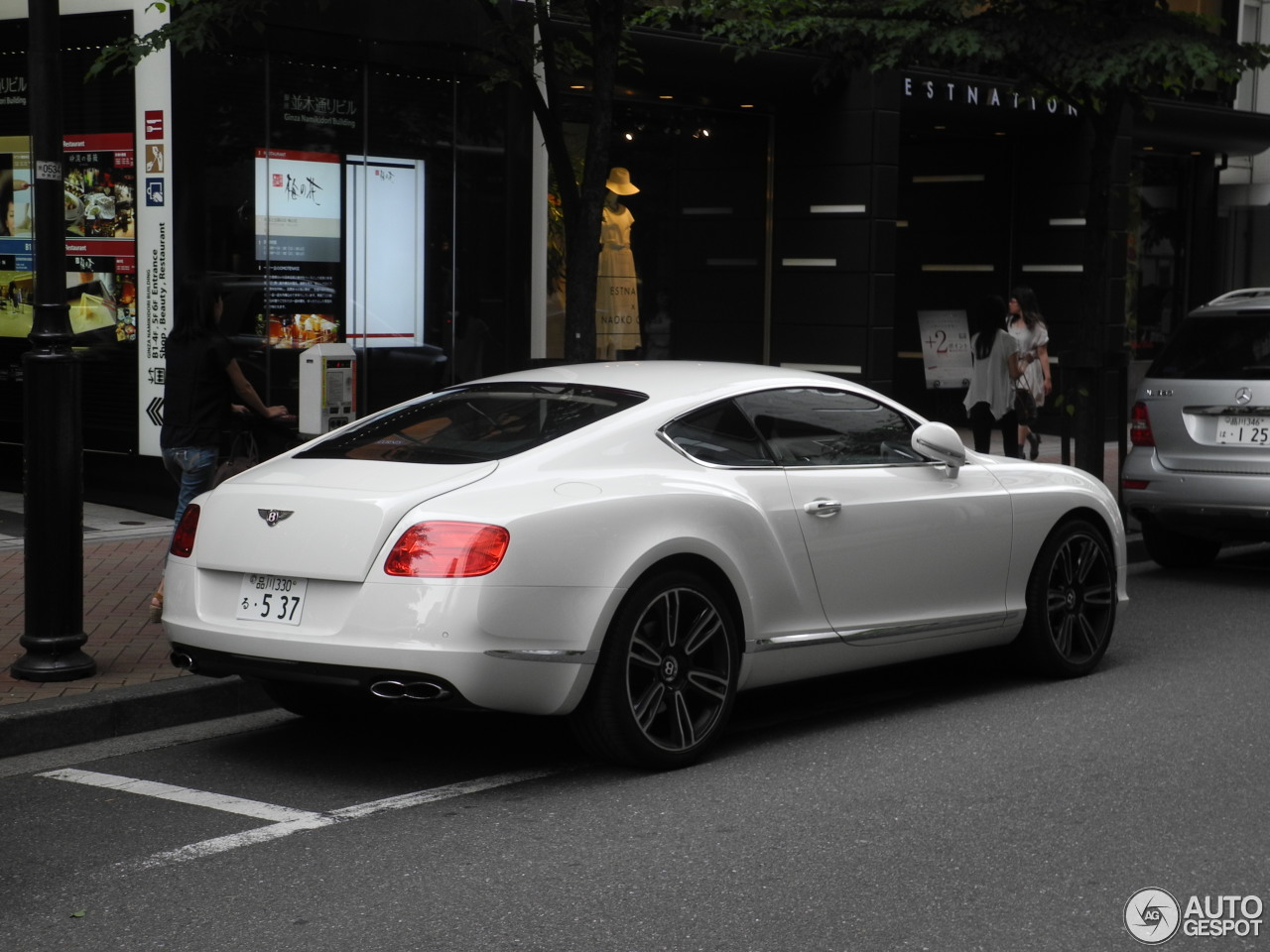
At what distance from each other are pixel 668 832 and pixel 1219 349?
272 inches

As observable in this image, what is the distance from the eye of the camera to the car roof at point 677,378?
668cm

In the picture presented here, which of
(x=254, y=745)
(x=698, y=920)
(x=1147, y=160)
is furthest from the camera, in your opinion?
(x=1147, y=160)

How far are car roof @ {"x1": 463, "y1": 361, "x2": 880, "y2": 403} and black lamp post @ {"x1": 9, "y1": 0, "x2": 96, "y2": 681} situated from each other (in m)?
1.76

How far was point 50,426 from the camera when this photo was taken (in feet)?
23.3

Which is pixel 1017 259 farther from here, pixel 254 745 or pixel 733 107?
pixel 254 745

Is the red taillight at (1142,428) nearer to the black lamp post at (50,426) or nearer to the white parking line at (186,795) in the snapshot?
the black lamp post at (50,426)

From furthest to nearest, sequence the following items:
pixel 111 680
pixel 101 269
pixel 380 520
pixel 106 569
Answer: pixel 101 269
pixel 106 569
pixel 111 680
pixel 380 520

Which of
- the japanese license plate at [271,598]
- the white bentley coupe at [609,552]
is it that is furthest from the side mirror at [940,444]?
the japanese license plate at [271,598]

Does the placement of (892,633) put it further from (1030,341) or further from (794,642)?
(1030,341)

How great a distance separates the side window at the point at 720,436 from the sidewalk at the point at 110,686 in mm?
2161

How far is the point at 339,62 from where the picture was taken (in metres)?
13.0

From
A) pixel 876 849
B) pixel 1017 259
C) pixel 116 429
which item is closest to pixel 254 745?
pixel 876 849

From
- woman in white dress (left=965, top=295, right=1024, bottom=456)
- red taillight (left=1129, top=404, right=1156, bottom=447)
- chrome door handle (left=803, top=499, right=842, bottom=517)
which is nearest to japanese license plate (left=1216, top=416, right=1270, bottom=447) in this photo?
red taillight (left=1129, top=404, right=1156, bottom=447)

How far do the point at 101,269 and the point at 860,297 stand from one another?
25.6 feet
